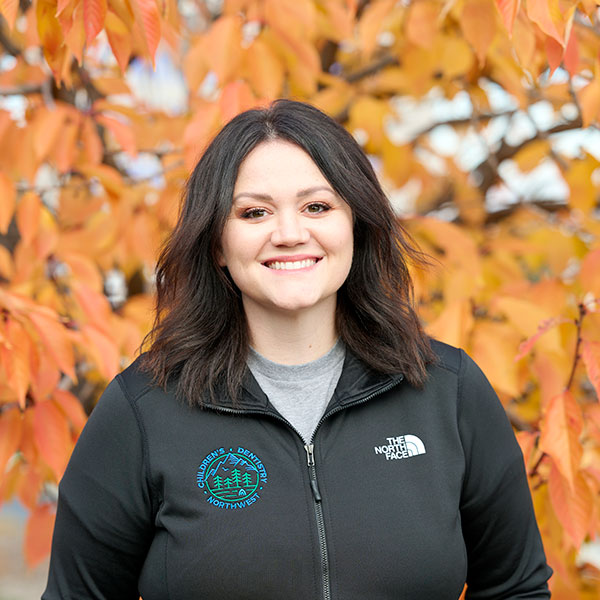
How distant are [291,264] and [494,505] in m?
0.64

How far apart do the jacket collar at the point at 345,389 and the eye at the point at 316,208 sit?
1.05 feet

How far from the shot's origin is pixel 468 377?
5.80ft

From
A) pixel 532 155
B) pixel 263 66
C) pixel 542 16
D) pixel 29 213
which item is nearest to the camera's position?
pixel 542 16

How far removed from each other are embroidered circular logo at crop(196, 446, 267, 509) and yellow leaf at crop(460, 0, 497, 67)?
1.06 m

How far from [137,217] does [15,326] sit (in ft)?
3.10

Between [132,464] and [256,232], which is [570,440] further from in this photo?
[132,464]

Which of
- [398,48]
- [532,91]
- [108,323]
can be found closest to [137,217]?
[108,323]

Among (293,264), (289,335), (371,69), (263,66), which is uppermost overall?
(371,69)

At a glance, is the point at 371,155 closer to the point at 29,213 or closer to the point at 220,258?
the point at 29,213

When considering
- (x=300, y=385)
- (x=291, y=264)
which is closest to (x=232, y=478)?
(x=300, y=385)

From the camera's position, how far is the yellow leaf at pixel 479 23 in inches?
77.3

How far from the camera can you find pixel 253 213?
1.67 meters

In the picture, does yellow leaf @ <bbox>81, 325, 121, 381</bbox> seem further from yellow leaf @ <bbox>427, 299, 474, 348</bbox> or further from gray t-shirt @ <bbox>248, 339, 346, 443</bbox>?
yellow leaf @ <bbox>427, 299, 474, 348</bbox>

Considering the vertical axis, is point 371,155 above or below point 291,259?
above
